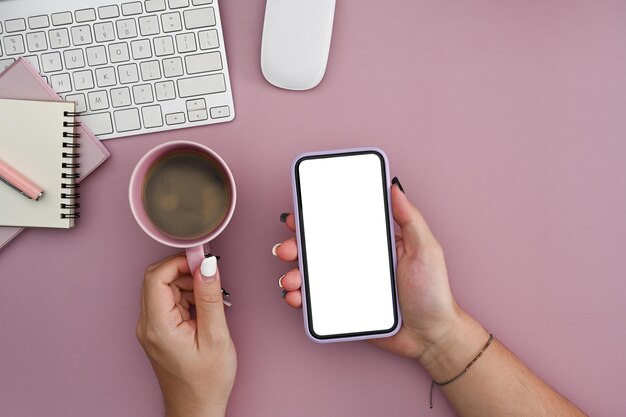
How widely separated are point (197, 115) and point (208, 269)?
9.6 inches

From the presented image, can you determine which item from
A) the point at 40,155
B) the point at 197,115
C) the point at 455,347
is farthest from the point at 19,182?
the point at 455,347

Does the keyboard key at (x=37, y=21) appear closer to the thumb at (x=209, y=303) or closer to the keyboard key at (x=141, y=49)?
the keyboard key at (x=141, y=49)

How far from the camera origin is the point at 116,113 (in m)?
0.72

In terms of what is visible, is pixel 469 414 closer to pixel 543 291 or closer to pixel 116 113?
pixel 543 291

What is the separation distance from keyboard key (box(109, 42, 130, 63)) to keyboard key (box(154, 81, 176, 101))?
6cm

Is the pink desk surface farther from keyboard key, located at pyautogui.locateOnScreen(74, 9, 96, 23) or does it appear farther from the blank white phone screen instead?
keyboard key, located at pyautogui.locateOnScreen(74, 9, 96, 23)

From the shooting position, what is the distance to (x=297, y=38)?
28.2 inches

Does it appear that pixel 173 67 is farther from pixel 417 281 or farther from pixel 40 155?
pixel 417 281

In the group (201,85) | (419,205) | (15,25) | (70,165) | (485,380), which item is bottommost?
(485,380)

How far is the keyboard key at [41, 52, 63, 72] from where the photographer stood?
0.71m

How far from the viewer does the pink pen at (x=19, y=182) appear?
0.69m

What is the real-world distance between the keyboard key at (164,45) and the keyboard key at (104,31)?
0.07 m

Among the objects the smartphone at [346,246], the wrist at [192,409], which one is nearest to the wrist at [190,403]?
the wrist at [192,409]

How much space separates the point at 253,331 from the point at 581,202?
57 cm
